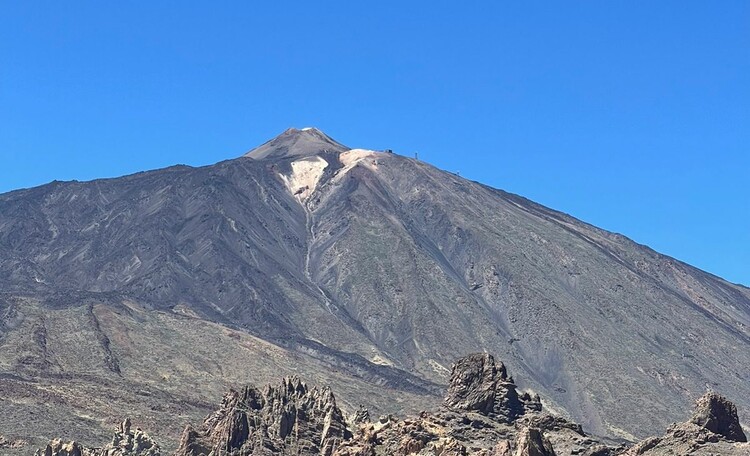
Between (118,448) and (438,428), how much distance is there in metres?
28.8

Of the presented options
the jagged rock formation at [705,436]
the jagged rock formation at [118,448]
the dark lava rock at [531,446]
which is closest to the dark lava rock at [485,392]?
the jagged rock formation at [705,436]

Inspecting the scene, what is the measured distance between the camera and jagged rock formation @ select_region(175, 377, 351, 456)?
6209cm

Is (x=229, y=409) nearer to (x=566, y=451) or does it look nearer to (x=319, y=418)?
(x=319, y=418)

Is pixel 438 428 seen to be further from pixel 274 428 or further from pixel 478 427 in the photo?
pixel 274 428

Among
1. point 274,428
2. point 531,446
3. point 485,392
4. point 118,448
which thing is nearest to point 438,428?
point 485,392

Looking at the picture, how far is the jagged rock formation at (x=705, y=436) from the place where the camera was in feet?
155

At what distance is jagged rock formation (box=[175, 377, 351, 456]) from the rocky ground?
0.05 metres

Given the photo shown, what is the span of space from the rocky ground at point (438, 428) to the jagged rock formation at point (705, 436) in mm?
37

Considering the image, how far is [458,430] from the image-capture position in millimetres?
59719

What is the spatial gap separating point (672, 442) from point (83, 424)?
114 m

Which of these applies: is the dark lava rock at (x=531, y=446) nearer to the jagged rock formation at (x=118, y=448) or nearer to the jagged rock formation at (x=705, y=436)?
the jagged rock formation at (x=705, y=436)

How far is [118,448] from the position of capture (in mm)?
78125

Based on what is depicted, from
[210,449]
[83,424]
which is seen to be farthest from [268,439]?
[83,424]

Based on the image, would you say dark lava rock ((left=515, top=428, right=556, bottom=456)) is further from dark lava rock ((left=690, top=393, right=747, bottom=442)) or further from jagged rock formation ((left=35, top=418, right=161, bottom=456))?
jagged rock formation ((left=35, top=418, right=161, bottom=456))
